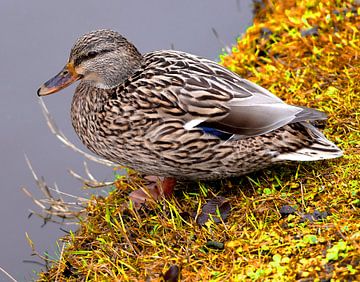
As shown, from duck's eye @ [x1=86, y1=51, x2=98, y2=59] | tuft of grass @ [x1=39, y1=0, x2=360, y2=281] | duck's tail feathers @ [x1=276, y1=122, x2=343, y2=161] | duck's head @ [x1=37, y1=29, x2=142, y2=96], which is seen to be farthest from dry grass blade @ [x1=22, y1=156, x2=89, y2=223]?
duck's tail feathers @ [x1=276, y1=122, x2=343, y2=161]

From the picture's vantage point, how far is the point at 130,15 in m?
6.66

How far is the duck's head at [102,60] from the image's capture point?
13.6 feet

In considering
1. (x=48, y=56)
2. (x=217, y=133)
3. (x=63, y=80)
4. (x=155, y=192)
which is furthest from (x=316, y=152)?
(x=48, y=56)

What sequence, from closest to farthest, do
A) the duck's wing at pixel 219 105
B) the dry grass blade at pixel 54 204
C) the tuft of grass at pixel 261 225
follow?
the tuft of grass at pixel 261 225
the duck's wing at pixel 219 105
the dry grass blade at pixel 54 204

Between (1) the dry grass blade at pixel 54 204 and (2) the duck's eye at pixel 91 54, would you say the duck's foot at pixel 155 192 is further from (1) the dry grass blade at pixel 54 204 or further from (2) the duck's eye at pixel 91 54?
(2) the duck's eye at pixel 91 54

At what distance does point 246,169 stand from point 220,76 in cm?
60

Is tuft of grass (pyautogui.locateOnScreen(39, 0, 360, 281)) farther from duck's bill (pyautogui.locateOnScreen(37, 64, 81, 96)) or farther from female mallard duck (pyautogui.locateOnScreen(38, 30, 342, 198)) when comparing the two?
duck's bill (pyautogui.locateOnScreen(37, 64, 81, 96))

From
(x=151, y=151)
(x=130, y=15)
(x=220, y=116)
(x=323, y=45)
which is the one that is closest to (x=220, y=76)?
(x=220, y=116)

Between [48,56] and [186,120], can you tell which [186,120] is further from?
[48,56]

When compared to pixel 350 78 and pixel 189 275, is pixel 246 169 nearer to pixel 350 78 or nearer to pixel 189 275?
pixel 189 275

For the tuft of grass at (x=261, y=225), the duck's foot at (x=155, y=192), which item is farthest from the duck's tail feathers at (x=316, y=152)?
the duck's foot at (x=155, y=192)

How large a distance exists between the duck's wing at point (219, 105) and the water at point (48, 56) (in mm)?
1505

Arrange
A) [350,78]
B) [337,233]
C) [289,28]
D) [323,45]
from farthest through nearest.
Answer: [289,28] → [323,45] → [350,78] → [337,233]

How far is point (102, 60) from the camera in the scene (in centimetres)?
419
